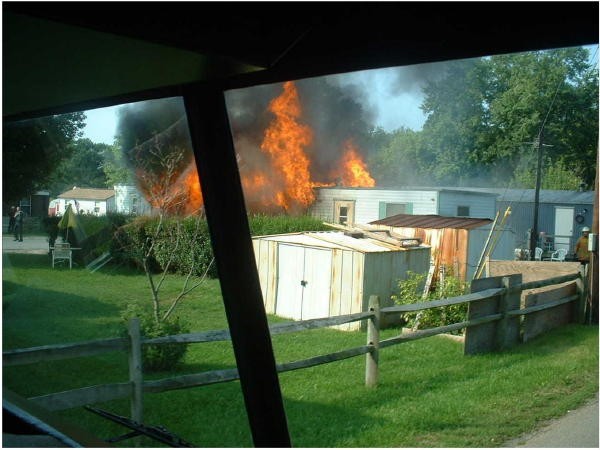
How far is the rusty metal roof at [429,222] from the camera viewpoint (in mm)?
9898

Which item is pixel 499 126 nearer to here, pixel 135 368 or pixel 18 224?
pixel 18 224

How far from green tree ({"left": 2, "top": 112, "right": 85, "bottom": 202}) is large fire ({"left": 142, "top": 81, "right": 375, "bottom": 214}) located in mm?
3447

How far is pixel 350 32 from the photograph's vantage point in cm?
121

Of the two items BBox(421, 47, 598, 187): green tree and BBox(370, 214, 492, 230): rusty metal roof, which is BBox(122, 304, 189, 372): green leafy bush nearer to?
BBox(370, 214, 492, 230): rusty metal roof

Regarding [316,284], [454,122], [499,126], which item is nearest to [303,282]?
[316,284]

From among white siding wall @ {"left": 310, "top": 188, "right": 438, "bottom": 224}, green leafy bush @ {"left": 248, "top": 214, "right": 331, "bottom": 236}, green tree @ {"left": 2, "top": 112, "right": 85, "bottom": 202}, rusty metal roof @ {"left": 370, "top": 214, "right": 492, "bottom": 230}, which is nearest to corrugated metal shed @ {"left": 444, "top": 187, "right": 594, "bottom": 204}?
white siding wall @ {"left": 310, "top": 188, "right": 438, "bottom": 224}

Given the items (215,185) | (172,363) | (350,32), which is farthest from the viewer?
(172,363)

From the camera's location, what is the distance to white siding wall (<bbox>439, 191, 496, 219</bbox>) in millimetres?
12547

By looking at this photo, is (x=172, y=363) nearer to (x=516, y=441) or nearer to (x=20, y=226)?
(x=516, y=441)

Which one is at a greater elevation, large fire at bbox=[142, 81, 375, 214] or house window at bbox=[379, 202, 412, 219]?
large fire at bbox=[142, 81, 375, 214]

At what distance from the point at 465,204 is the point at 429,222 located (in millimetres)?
2745

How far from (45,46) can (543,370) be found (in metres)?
5.19

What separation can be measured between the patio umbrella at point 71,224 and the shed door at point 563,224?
35.4 ft

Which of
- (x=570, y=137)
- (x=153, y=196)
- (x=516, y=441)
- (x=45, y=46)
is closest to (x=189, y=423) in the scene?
(x=516, y=441)
